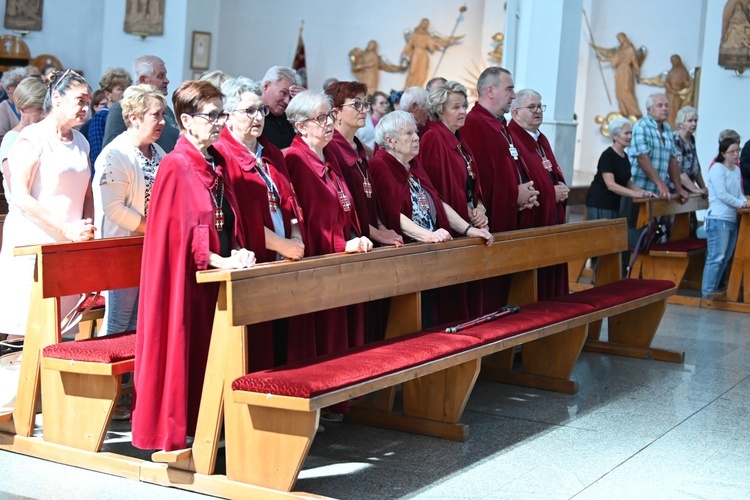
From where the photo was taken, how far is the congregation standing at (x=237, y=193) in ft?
13.4

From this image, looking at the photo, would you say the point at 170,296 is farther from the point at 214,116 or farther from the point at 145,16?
the point at 145,16

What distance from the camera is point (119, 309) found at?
485 centimetres

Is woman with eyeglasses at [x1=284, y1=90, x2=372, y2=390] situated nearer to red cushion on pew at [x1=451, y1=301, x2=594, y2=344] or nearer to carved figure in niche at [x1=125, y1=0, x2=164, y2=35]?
red cushion on pew at [x1=451, y1=301, x2=594, y2=344]

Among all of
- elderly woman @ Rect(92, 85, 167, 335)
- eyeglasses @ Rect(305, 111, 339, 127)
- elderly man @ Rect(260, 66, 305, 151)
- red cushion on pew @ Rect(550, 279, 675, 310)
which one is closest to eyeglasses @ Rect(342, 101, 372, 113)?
eyeglasses @ Rect(305, 111, 339, 127)

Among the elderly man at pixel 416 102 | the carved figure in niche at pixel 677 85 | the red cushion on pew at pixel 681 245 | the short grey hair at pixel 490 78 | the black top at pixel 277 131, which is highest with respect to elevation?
the carved figure in niche at pixel 677 85

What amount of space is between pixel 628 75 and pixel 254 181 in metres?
12.0

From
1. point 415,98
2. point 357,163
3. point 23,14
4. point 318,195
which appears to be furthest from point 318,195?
point 23,14

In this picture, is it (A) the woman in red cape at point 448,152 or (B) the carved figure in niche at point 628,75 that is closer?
(A) the woman in red cape at point 448,152

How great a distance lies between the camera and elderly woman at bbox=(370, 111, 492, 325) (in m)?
5.33

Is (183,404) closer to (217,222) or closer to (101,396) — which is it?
(101,396)

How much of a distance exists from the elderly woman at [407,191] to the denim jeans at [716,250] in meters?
4.15

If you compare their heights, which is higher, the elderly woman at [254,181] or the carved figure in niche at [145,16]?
the carved figure in niche at [145,16]

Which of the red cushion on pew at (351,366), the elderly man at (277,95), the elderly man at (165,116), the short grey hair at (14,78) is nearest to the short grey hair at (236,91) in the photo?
the elderly man at (165,116)

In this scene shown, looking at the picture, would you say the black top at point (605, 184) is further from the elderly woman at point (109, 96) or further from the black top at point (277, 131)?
the elderly woman at point (109, 96)
